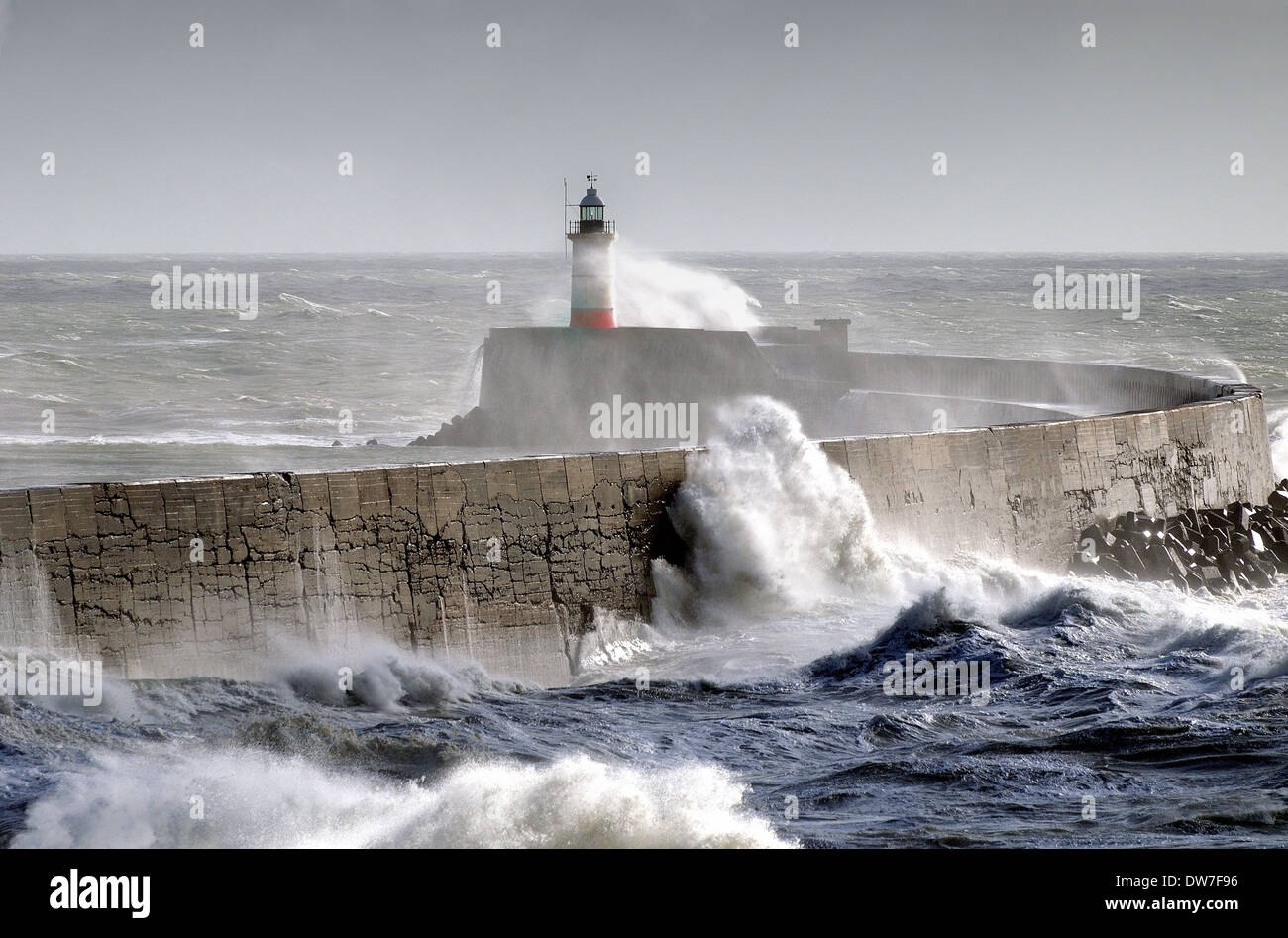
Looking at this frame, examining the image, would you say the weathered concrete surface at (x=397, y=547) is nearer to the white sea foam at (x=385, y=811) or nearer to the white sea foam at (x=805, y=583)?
the white sea foam at (x=805, y=583)

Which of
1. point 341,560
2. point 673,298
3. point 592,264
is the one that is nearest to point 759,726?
point 341,560

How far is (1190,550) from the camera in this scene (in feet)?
42.6

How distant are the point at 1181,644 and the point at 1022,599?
4.69ft

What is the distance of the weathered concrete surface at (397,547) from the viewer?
732 cm

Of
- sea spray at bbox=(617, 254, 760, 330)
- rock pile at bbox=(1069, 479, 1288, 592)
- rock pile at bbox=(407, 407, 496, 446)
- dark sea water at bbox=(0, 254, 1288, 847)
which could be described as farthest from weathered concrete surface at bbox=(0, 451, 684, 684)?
sea spray at bbox=(617, 254, 760, 330)

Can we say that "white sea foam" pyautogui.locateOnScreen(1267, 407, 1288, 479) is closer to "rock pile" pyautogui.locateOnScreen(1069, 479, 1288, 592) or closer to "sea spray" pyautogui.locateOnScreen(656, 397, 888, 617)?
"rock pile" pyautogui.locateOnScreen(1069, 479, 1288, 592)

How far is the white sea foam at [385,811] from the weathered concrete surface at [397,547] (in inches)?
74.9

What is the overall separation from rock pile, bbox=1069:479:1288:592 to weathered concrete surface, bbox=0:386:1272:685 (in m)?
0.82

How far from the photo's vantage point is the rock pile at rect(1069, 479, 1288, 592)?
40.8 feet

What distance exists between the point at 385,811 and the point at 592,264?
60.5ft
